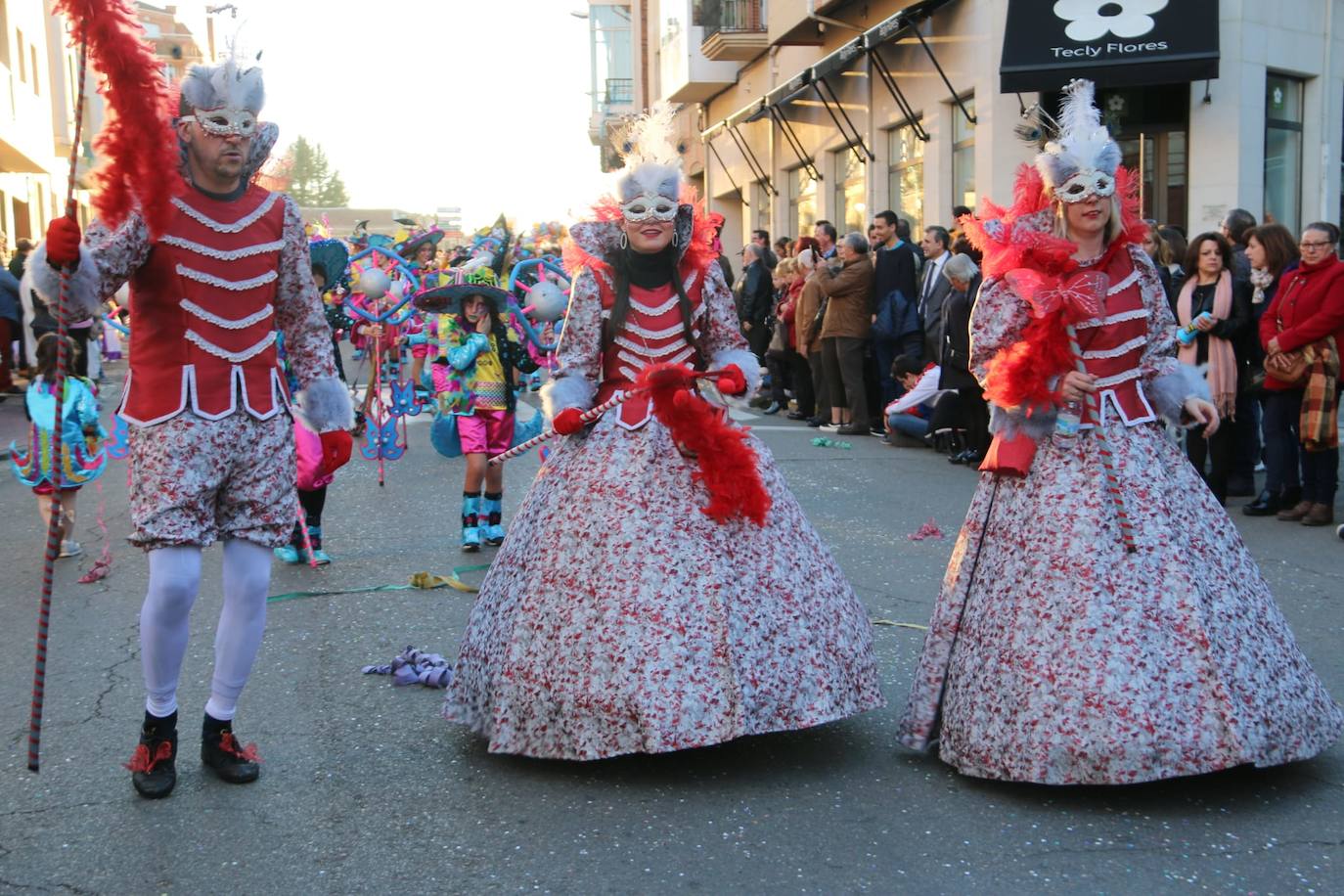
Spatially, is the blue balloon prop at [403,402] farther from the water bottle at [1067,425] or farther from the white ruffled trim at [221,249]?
the water bottle at [1067,425]

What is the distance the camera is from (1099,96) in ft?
50.6

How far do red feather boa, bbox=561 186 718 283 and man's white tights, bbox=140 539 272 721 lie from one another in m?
1.30

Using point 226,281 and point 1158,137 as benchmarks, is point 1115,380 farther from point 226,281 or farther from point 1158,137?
point 1158,137

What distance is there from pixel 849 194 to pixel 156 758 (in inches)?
753

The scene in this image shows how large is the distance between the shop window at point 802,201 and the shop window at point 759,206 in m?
1.38

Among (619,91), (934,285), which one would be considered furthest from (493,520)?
(619,91)

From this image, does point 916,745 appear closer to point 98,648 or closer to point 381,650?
point 381,650

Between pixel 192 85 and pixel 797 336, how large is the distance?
10160 millimetres

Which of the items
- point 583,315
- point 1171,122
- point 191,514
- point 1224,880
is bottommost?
point 1224,880

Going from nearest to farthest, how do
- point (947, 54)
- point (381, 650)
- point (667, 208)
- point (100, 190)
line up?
point (100, 190)
point (667, 208)
point (381, 650)
point (947, 54)

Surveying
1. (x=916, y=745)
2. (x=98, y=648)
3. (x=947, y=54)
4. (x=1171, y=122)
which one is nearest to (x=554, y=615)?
(x=916, y=745)

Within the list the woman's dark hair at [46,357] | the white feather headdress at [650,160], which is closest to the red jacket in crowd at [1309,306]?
the white feather headdress at [650,160]

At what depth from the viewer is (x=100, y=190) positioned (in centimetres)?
380

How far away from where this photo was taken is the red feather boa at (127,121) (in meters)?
3.72
